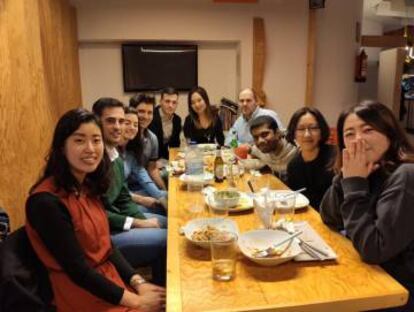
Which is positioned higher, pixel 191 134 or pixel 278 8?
pixel 278 8

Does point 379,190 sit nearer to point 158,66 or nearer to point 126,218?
point 126,218

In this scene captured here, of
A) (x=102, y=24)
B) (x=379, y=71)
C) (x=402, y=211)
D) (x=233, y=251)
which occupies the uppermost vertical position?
(x=102, y=24)

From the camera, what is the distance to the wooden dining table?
926 millimetres

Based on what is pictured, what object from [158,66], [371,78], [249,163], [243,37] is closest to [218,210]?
[249,163]

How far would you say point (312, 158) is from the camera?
1965mm

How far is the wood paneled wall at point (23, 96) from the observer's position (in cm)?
251

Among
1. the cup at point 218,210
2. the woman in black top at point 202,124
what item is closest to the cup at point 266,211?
the cup at point 218,210

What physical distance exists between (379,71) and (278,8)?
7.59 ft

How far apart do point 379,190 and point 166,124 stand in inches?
113

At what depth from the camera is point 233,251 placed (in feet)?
3.46

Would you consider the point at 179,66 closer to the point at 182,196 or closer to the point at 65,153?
the point at 182,196

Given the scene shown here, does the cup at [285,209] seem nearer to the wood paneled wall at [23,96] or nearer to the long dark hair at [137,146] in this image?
the long dark hair at [137,146]

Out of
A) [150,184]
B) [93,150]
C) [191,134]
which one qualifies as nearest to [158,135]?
[191,134]

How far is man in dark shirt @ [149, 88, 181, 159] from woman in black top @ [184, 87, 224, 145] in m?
0.14
